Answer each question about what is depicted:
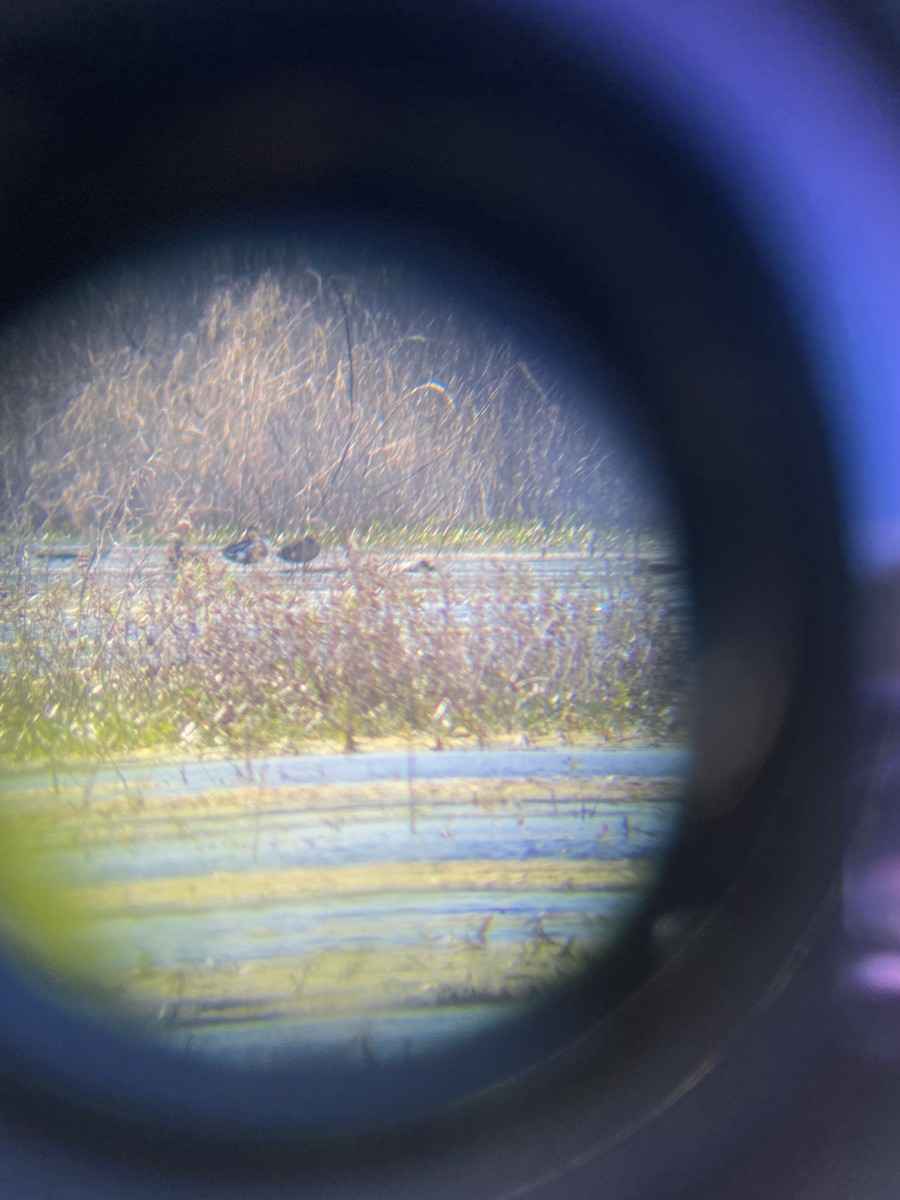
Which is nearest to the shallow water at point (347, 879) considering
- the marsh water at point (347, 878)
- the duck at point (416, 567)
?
the marsh water at point (347, 878)

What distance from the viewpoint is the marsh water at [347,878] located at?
139 cm

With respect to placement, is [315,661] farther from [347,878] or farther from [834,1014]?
[834,1014]

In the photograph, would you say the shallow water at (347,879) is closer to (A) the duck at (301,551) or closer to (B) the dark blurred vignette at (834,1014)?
(B) the dark blurred vignette at (834,1014)

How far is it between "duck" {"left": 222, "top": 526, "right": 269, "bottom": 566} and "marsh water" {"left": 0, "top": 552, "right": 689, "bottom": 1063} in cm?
24

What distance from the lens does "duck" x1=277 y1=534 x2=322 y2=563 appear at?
2.01 metres

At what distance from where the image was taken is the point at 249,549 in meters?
2.00

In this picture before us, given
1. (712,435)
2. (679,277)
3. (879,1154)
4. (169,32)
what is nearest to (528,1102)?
(879,1154)

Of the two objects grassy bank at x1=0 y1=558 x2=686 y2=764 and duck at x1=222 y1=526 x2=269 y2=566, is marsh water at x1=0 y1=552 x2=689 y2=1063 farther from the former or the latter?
duck at x1=222 y1=526 x2=269 y2=566

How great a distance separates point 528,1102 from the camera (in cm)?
116

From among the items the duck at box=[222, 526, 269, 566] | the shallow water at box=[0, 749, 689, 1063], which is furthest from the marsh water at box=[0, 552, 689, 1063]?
the duck at box=[222, 526, 269, 566]

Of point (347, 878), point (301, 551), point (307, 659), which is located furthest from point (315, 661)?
point (347, 878)

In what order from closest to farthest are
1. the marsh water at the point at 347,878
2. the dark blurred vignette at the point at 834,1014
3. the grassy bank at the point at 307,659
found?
1. the dark blurred vignette at the point at 834,1014
2. the marsh water at the point at 347,878
3. the grassy bank at the point at 307,659

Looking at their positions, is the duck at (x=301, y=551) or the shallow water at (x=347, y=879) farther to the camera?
the duck at (x=301, y=551)

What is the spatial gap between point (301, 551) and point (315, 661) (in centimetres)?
24
